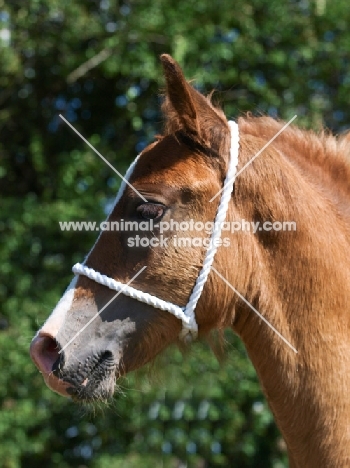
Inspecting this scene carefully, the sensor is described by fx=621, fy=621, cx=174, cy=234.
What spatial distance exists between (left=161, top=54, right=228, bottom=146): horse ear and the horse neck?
253 millimetres

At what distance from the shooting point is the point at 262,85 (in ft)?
18.3

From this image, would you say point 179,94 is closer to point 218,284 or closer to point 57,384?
point 218,284

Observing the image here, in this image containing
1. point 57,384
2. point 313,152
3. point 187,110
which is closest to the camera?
point 57,384

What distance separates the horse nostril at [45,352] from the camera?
7.11ft

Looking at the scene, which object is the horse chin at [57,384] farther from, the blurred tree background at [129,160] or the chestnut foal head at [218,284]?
the blurred tree background at [129,160]

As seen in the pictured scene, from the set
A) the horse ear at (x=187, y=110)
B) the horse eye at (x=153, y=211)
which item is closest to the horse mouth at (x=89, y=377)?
the horse eye at (x=153, y=211)

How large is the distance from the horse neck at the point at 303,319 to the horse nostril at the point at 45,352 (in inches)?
27.3

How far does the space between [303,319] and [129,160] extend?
3.80 m

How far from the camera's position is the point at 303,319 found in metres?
2.24

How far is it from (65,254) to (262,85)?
2387 millimetres

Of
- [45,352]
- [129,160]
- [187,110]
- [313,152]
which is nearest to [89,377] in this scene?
[45,352]

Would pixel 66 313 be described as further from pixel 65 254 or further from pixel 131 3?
pixel 131 3

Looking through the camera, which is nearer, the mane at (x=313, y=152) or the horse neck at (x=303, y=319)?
the horse neck at (x=303, y=319)

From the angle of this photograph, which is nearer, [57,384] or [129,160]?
[57,384]
